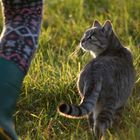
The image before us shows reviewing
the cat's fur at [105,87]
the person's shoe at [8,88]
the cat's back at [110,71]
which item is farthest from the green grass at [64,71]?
the person's shoe at [8,88]

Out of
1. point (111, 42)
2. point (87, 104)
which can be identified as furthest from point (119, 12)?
point (87, 104)

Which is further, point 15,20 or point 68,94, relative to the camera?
point 68,94

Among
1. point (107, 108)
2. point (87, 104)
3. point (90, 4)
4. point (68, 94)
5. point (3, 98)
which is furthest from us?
point (90, 4)

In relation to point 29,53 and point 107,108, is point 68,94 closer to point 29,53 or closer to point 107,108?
point 107,108

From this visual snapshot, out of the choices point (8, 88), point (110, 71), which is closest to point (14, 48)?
point (8, 88)

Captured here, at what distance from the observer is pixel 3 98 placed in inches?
142

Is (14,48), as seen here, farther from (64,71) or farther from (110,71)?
(64,71)

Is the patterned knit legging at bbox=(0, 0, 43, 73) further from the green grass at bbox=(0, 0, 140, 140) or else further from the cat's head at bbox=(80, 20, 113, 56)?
the cat's head at bbox=(80, 20, 113, 56)

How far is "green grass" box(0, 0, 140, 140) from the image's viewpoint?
4.55 metres

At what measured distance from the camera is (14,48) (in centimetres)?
376

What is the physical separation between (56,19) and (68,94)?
2542mm

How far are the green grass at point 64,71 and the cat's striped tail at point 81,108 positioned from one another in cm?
17

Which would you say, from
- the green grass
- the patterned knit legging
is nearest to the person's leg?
the patterned knit legging

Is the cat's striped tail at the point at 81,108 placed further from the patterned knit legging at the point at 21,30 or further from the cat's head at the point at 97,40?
the cat's head at the point at 97,40
